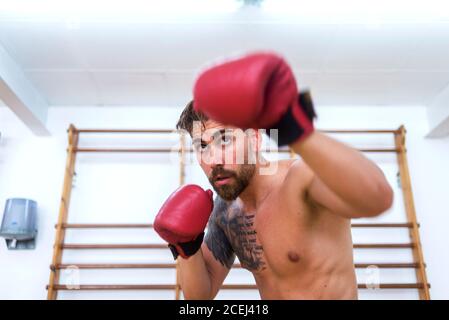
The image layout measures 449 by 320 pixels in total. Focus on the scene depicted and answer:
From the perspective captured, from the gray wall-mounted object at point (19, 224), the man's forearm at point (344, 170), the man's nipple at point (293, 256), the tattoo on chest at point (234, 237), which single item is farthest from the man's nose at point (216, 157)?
the gray wall-mounted object at point (19, 224)

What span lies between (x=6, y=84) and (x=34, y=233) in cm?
134

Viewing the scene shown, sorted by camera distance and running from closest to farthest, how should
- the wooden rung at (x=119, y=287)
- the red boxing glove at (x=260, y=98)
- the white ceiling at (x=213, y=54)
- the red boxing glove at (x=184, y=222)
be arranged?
the red boxing glove at (x=260, y=98), the red boxing glove at (x=184, y=222), the white ceiling at (x=213, y=54), the wooden rung at (x=119, y=287)

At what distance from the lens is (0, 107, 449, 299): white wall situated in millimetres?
3371

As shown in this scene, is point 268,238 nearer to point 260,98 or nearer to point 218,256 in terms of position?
point 218,256

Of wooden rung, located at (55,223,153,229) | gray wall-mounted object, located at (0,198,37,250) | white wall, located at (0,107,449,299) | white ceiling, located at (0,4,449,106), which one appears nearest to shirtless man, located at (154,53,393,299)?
white ceiling, located at (0,4,449,106)

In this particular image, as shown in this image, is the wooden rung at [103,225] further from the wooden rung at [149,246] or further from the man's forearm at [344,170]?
the man's forearm at [344,170]

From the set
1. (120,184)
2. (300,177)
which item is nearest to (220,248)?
(300,177)

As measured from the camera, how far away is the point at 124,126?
3844 millimetres

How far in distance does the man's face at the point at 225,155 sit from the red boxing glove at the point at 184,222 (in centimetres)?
14

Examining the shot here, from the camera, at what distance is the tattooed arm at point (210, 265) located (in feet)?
4.43

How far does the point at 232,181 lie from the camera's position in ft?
4.07

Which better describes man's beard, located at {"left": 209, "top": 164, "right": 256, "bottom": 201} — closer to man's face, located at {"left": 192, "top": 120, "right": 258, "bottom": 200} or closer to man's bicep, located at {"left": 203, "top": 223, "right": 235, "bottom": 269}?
man's face, located at {"left": 192, "top": 120, "right": 258, "bottom": 200}
